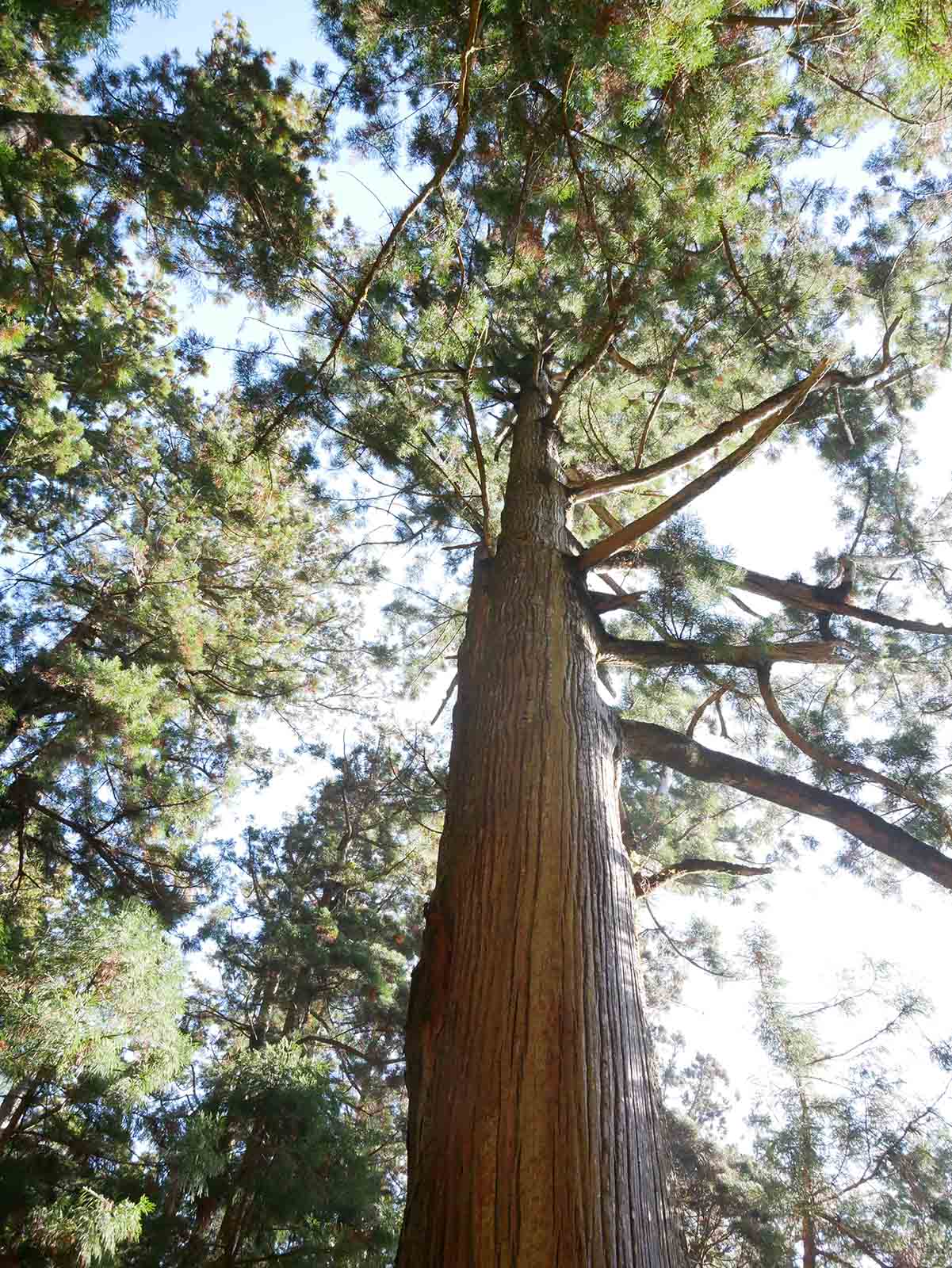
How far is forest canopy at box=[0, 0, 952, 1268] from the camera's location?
6.07 feet

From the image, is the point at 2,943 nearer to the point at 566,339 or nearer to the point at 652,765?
the point at 566,339

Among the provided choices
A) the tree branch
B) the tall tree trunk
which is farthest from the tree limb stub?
the tree branch

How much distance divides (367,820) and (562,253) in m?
8.12

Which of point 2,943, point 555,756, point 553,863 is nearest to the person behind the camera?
point 553,863

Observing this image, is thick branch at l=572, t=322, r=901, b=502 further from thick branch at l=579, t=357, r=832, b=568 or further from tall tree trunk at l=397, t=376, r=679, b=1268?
tall tree trunk at l=397, t=376, r=679, b=1268

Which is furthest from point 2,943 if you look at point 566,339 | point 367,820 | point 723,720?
point 367,820

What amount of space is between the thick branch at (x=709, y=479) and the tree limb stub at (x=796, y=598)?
309mm

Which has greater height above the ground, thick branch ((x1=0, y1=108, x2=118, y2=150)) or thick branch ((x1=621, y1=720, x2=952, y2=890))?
thick branch ((x1=0, y1=108, x2=118, y2=150))

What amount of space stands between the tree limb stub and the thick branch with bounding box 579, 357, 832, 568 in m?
0.31

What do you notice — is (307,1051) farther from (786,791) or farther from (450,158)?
(450,158)

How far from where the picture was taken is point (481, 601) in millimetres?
3184

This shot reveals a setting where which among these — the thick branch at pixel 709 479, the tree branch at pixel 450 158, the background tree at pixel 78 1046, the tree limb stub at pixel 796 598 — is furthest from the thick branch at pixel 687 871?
the tree branch at pixel 450 158

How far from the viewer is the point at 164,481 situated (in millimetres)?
7000

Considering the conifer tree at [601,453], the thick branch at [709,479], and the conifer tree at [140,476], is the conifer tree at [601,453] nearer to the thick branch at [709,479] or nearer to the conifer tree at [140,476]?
the thick branch at [709,479]
